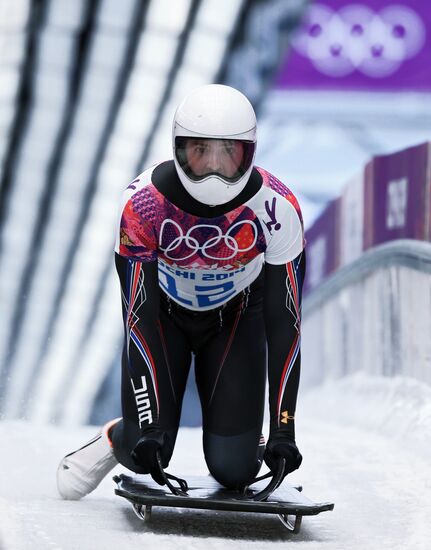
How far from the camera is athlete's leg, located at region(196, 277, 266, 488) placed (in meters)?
4.02

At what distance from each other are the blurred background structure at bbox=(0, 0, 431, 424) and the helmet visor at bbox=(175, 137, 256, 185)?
3755 millimetres

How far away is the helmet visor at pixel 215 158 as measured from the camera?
371cm

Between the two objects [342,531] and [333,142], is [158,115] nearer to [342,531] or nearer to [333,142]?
[333,142]

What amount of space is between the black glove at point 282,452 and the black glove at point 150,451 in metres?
0.33

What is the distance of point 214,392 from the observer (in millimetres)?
4125

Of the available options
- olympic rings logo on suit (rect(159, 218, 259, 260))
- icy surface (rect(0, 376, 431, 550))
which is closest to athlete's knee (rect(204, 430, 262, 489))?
icy surface (rect(0, 376, 431, 550))

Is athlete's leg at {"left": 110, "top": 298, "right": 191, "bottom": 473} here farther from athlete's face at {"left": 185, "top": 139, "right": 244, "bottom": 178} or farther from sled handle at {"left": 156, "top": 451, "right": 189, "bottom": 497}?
athlete's face at {"left": 185, "top": 139, "right": 244, "bottom": 178}

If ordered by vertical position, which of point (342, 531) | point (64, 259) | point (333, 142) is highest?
point (333, 142)

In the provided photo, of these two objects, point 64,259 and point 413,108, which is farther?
point 64,259

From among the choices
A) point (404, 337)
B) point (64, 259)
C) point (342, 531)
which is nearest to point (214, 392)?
point (342, 531)

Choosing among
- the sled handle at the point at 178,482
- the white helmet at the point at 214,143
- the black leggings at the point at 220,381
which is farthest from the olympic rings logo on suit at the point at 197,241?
the sled handle at the point at 178,482

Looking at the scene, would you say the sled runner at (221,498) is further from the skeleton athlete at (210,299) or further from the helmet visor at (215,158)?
the helmet visor at (215,158)

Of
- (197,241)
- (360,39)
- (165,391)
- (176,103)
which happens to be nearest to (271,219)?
(197,241)

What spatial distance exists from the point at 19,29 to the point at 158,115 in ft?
3.87
